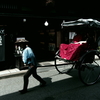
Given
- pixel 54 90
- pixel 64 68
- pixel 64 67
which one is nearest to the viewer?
pixel 54 90

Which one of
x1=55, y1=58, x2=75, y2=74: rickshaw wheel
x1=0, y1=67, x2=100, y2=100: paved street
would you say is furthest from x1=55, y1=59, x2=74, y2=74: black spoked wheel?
x1=0, y1=67, x2=100, y2=100: paved street

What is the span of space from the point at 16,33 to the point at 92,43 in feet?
18.8

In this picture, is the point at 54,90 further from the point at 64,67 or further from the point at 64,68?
the point at 64,67

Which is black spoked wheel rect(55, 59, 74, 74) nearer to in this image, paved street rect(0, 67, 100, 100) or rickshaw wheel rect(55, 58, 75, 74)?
rickshaw wheel rect(55, 58, 75, 74)

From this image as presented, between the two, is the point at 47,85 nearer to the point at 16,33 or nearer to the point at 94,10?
the point at 16,33

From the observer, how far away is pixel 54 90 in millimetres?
5121

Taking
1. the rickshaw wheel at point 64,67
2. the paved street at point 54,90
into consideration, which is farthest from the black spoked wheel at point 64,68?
the paved street at point 54,90

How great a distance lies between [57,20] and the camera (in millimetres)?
10953

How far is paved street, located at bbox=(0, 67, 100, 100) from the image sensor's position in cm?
455

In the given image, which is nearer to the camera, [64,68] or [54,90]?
[54,90]

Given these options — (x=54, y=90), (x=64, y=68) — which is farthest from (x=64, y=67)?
(x=54, y=90)

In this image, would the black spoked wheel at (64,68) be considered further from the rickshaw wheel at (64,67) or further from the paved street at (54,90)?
the paved street at (54,90)

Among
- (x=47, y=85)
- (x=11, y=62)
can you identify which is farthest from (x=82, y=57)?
(x=11, y=62)

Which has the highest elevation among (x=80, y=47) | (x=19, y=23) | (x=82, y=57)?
(x=19, y=23)
